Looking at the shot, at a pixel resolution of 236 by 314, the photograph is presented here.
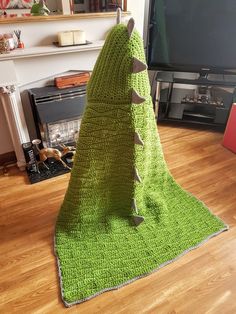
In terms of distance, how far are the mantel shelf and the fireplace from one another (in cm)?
25

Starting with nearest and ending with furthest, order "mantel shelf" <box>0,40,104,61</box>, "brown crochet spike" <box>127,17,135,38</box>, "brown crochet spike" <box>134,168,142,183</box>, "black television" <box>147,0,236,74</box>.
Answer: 1. "brown crochet spike" <box>127,17,135,38</box>
2. "brown crochet spike" <box>134,168,142,183</box>
3. "mantel shelf" <box>0,40,104,61</box>
4. "black television" <box>147,0,236,74</box>

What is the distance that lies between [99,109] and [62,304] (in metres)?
0.85

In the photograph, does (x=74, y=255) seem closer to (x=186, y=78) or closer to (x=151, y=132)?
(x=151, y=132)

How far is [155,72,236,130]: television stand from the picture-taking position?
214cm

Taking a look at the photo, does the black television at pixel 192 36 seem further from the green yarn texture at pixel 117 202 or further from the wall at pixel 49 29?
the green yarn texture at pixel 117 202

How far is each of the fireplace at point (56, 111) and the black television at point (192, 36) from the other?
82 centimetres

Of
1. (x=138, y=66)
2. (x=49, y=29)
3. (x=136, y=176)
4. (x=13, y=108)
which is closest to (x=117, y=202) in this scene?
(x=136, y=176)

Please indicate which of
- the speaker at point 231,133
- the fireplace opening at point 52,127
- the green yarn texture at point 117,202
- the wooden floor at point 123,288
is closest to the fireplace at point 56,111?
the fireplace opening at point 52,127

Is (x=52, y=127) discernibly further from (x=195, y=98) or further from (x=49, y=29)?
(x=195, y=98)

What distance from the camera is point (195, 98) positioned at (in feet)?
7.59

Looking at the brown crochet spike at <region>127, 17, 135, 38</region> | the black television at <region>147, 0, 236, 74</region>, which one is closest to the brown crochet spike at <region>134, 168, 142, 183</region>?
the brown crochet spike at <region>127, 17, 135, 38</region>

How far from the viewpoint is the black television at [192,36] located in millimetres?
1854

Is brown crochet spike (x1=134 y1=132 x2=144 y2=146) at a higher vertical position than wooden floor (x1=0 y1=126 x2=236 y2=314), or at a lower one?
higher

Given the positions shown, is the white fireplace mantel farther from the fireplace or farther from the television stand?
the television stand
